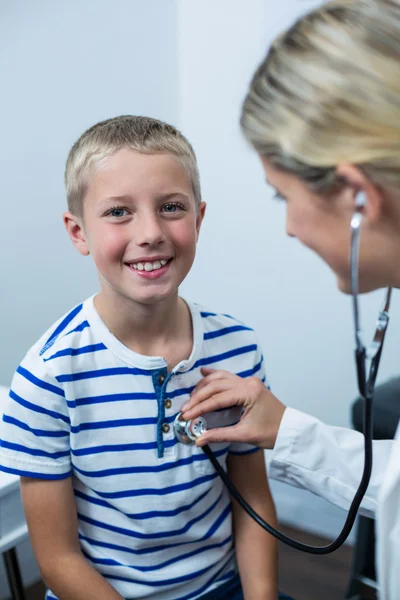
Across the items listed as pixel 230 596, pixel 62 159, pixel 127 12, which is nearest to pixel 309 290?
pixel 62 159

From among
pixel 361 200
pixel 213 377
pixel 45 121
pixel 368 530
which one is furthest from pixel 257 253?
pixel 361 200

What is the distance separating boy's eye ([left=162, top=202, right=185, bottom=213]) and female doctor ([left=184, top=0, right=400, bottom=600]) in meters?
0.23

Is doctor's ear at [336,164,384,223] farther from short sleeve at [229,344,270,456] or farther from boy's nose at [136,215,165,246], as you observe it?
short sleeve at [229,344,270,456]

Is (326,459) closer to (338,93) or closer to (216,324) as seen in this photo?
(216,324)

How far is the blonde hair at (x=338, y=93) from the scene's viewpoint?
27.3 inches

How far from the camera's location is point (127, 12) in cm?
191

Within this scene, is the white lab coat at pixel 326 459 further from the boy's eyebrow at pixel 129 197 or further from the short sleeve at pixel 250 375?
the boy's eyebrow at pixel 129 197

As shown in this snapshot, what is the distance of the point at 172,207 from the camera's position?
3.35 ft

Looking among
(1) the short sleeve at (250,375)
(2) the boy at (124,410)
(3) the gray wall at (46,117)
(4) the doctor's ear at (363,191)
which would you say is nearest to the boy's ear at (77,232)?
(2) the boy at (124,410)

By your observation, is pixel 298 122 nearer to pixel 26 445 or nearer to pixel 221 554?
pixel 26 445

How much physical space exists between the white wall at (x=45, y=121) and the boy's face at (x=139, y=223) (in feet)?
2.41

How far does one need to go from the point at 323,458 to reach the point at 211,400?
9.1 inches

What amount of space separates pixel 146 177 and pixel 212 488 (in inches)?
20.2

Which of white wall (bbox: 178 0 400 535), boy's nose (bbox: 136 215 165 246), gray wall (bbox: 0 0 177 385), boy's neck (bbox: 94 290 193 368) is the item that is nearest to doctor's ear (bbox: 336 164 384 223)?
boy's nose (bbox: 136 215 165 246)
